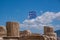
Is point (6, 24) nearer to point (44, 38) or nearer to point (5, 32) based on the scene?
point (5, 32)

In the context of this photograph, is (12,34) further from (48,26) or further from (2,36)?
(48,26)

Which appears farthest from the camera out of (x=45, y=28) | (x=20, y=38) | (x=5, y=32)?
(x=45, y=28)

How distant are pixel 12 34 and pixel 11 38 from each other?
83cm

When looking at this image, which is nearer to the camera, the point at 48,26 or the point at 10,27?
the point at 10,27

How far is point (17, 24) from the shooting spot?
1650cm

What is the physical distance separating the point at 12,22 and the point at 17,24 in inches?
16.7

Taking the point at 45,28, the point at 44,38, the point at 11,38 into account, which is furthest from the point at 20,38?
the point at 45,28

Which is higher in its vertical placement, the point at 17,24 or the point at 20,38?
the point at 17,24

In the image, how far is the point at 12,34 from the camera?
1641 cm

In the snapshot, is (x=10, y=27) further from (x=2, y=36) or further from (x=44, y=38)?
(x=44, y=38)

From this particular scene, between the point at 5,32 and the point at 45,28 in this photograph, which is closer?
the point at 5,32

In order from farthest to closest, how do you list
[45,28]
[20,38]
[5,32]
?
[45,28]
[5,32]
[20,38]

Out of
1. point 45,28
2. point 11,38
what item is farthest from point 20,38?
point 45,28

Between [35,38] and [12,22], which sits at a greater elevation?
[12,22]
